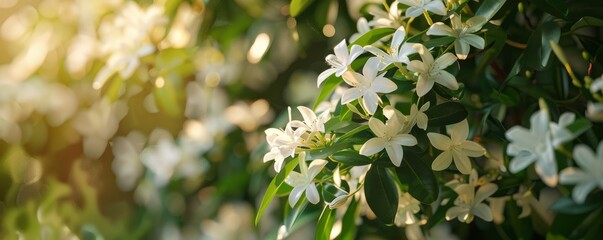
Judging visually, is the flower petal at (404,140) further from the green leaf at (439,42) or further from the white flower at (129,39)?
the white flower at (129,39)

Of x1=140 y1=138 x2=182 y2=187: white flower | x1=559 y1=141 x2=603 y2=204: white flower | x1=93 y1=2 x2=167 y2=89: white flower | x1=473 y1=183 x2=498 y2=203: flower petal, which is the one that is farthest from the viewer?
x1=140 y1=138 x2=182 y2=187: white flower

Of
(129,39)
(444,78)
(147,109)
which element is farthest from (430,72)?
(147,109)

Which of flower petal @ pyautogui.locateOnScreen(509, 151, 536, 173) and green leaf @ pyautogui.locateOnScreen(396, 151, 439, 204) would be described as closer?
flower petal @ pyautogui.locateOnScreen(509, 151, 536, 173)

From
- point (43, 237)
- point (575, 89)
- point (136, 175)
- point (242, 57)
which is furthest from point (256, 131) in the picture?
point (575, 89)

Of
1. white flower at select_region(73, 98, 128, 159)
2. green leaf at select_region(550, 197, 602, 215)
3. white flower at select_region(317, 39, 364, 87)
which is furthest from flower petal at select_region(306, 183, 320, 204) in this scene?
white flower at select_region(73, 98, 128, 159)

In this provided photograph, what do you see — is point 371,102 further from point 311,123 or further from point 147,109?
point 147,109

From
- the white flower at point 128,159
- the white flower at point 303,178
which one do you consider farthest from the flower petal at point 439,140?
the white flower at point 128,159

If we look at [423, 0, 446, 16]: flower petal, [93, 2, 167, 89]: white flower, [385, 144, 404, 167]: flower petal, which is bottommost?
[93, 2, 167, 89]: white flower

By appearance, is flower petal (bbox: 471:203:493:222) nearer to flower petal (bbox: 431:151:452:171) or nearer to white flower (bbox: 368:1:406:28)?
flower petal (bbox: 431:151:452:171)
